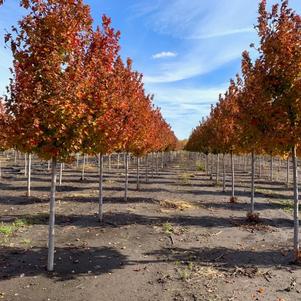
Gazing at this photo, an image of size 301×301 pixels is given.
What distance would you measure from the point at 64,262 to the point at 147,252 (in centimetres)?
241

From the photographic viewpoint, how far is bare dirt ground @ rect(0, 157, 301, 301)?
28.9ft

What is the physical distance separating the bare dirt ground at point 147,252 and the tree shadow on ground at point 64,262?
2 cm

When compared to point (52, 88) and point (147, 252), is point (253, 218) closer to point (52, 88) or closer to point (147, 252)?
point (147, 252)

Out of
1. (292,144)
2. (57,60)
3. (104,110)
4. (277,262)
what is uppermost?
(57,60)

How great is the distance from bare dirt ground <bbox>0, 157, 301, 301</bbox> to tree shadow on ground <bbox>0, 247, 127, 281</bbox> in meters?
0.02

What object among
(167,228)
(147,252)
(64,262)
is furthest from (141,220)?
(64,262)

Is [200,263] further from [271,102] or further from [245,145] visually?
[245,145]

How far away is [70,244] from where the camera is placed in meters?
12.4

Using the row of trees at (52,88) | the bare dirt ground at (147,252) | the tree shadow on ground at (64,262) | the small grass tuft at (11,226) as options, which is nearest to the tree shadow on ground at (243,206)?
the bare dirt ground at (147,252)

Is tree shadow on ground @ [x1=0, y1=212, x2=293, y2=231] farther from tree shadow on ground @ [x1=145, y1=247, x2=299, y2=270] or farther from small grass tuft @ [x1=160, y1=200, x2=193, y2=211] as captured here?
tree shadow on ground @ [x1=145, y1=247, x2=299, y2=270]

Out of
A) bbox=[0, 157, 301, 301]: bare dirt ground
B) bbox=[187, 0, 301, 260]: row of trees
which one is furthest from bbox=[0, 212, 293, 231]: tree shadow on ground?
bbox=[187, 0, 301, 260]: row of trees

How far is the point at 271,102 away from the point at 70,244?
7103 millimetres

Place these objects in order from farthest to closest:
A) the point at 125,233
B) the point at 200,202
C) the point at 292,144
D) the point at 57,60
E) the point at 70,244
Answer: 1. the point at 200,202
2. the point at 125,233
3. the point at 70,244
4. the point at 292,144
5. the point at 57,60

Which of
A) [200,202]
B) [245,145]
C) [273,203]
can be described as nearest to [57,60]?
[245,145]
